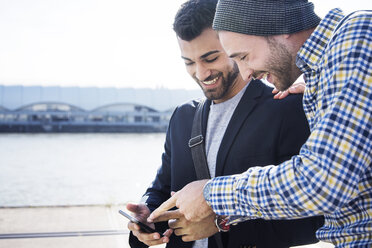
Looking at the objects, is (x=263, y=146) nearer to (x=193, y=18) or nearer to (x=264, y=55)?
(x=264, y=55)

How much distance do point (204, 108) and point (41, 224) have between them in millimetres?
3034

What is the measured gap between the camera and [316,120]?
1.01 metres

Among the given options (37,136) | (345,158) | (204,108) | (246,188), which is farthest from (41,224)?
(37,136)

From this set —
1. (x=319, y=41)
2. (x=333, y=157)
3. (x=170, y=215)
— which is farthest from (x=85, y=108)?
(x=333, y=157)

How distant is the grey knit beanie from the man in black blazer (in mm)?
527

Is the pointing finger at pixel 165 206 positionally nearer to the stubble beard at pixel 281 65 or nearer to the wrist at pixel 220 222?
the wrist at pixel 220 222

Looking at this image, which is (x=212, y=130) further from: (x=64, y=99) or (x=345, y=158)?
(x=64, y=99)

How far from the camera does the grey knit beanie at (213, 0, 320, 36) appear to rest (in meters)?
1.18

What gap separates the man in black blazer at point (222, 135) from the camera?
1.56 meters

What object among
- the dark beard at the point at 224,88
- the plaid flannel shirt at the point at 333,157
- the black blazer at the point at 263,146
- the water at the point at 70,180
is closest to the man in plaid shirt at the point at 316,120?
the plaid flannel shirt at the point at 333,157

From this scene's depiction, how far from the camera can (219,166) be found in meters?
1.66

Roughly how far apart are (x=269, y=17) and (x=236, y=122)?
1.94 feet

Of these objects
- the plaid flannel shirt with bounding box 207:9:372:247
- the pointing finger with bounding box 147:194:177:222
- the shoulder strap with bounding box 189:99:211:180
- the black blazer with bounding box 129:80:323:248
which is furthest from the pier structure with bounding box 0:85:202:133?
the plaid flannel shirt with bounding box 207:9:372:247

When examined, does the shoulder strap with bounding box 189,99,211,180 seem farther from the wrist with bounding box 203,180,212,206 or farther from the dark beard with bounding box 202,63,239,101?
the wrist with bounding box 203,180,212,206
